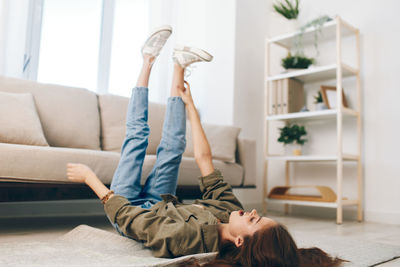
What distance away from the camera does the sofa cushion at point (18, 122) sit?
187 cm

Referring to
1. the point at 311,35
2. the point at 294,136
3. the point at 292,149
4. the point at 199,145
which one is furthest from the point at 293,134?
the point at 199,145

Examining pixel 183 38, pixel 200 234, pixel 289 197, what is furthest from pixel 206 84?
pixel 200 234

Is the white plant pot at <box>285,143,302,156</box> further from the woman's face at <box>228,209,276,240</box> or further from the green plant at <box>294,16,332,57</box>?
the woman's face at <box>228,209,276,240</box>

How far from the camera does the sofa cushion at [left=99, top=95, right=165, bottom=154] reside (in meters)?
2.48

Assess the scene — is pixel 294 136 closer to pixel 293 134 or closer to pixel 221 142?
pixel 293 134

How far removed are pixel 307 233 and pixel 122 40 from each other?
226 centimetres

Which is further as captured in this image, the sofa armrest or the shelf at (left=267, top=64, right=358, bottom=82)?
the shelf at (left=267, top=64, right=358, bottom=82)

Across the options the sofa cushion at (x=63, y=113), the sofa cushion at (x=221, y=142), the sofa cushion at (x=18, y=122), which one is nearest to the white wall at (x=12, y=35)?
the sofa cushion at (x=63, y=113)

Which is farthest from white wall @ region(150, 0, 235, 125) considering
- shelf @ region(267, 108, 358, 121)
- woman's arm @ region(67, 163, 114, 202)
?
woman's arm @ region(67, 163, 114, 202)

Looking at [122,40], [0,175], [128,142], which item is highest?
[122,40]

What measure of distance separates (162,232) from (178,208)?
188mm

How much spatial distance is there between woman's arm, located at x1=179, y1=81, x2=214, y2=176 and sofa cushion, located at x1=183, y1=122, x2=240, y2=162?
0.86 m

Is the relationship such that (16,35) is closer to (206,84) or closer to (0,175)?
(0,175)

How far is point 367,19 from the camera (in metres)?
2.98
